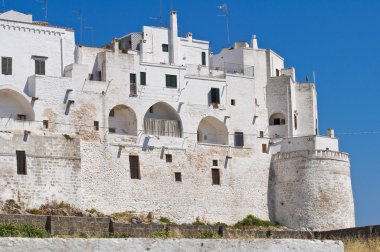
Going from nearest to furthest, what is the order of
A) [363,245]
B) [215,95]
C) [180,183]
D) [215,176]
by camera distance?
1. [363,245]
2. [180,183]
3. [215,176]
4. [215,95]

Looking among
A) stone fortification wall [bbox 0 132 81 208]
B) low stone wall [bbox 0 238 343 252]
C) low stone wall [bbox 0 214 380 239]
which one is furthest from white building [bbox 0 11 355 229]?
low stone wall [bbox 0 238 343 252]

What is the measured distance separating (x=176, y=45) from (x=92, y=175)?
11.9m

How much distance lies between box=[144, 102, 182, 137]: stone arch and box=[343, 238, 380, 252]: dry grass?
100 ft

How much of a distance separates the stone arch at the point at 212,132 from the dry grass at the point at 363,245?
32.7m

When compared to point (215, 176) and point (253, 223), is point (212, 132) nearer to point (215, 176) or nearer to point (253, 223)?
point (215, 176)

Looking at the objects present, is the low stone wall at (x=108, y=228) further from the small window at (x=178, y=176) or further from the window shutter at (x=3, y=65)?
the small window at (x=178, y=176)

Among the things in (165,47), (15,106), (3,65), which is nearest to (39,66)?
(3,65)

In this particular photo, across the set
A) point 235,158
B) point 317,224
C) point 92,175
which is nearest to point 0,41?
point 92,175

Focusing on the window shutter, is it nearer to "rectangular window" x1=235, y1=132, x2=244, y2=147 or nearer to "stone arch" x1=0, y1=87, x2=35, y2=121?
"stone arch" x1=0, y1=87, x2=35, y2=121

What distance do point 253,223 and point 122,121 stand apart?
393 inches

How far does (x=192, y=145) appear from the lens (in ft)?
182

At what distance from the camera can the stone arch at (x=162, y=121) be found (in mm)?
54875

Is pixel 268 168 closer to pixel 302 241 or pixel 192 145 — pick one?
pixel 192 145

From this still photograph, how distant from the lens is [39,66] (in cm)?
5094
